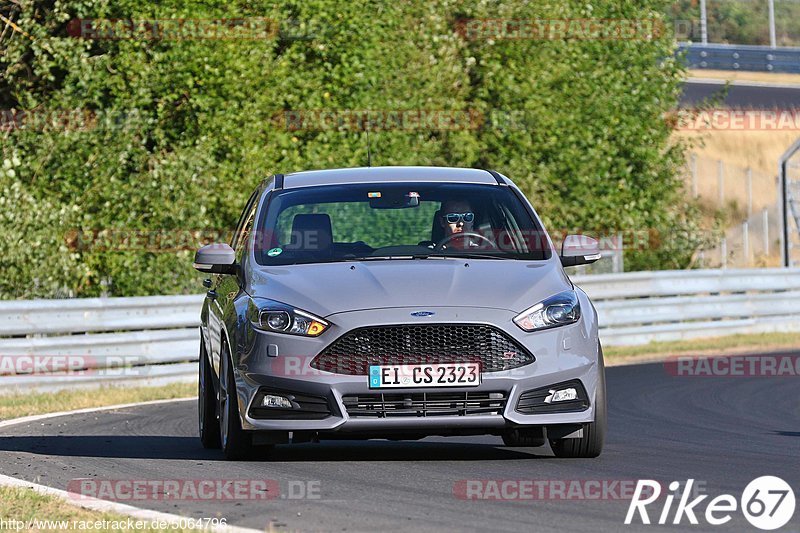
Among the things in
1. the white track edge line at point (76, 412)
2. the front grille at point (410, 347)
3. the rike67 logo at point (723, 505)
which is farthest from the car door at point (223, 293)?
the rike67 logo at point (723, 505)

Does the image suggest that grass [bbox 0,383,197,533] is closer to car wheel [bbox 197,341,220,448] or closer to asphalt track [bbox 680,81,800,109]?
car wheel [bbox 197,341,220,448]

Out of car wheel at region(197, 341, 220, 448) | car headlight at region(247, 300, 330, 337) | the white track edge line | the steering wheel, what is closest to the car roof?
the steering wheel

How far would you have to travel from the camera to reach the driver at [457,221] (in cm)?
966

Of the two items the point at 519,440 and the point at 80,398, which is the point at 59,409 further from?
the point at 519,440

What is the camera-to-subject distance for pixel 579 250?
31.7 ft

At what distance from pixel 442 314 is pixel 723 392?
23.4 feet

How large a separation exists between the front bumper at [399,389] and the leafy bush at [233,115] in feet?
42.2

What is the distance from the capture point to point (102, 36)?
23500 mm

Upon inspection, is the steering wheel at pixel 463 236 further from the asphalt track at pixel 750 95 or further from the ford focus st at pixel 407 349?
the asphalt track at pixel 750 95

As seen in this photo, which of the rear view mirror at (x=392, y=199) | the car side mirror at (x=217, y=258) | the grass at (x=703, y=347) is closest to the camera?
the car side mirror at (x=217, y=258)

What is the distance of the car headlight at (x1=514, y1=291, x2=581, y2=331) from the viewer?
8643 mm

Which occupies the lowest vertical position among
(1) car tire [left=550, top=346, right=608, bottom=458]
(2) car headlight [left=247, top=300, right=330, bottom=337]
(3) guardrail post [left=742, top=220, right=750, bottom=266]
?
(3) guardrail post [left=742, top=220, right=750, bottom=266]

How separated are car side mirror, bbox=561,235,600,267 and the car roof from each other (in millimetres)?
815

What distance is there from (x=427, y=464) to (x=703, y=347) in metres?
14.0
